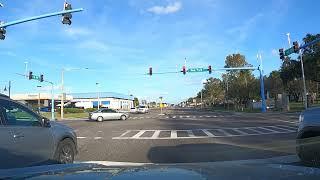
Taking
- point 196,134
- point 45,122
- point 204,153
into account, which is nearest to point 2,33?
point 196,134

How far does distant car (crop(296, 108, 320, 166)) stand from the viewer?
10.2m

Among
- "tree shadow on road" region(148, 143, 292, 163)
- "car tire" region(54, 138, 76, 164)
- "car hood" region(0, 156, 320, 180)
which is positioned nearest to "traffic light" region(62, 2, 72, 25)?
"tree shadow on road" region(148, 143, 292, 163)

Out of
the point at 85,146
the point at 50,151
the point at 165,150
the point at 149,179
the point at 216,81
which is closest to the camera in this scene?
the point at 149,179

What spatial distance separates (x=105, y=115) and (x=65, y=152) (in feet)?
131

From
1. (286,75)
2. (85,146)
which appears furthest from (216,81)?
(85,146)

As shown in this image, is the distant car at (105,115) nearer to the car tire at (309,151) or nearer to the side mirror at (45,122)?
the car tire at (309,151)

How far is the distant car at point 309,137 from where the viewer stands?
33.3ft

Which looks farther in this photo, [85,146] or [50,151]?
[85,146]

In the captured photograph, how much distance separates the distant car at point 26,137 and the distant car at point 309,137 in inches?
205

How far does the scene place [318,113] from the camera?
33.1 ft

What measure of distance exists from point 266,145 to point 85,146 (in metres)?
6.51

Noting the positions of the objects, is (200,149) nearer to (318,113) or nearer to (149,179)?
(318,113)

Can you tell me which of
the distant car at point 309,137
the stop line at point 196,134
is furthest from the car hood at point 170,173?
the stop line at point 196,134

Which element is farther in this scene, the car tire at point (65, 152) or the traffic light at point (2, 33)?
the traffic light at point (2, 33)
